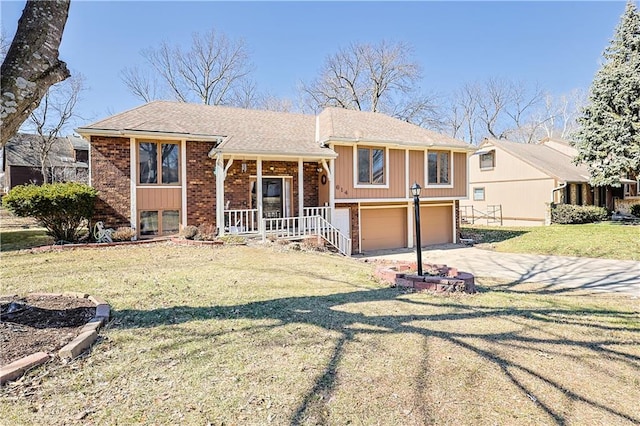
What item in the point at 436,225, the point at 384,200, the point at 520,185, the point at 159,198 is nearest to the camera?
the point at 159,198

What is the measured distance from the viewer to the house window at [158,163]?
12.2 metres

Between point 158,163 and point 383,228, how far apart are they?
9.01 metres

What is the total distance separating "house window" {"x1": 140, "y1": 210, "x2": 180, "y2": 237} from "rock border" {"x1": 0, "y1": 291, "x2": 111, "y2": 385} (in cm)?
845

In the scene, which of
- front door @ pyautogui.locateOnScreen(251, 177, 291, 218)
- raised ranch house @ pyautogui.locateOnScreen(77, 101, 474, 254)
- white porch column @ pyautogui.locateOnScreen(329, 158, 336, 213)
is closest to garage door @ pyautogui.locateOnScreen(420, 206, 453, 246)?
raised ranch house @ pyautogui.locateOnScreen(77, 101, 474, 254)

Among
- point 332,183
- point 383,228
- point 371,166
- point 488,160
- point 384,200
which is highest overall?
point 488,160

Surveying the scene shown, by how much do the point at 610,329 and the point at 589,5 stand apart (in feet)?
52.2

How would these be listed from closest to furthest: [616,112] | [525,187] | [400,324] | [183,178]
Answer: [400,324]
[183,178]
[616,112]
[525,187]

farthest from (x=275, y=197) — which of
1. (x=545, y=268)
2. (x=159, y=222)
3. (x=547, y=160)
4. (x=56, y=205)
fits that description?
(x=547, y=160)

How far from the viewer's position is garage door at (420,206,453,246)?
52.3ft

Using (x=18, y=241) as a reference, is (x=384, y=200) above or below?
above

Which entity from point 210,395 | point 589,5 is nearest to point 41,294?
point 210,395

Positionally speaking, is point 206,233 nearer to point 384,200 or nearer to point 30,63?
point 384,200

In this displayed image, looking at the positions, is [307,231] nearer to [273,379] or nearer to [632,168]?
[273,379]

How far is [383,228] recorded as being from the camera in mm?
15086
